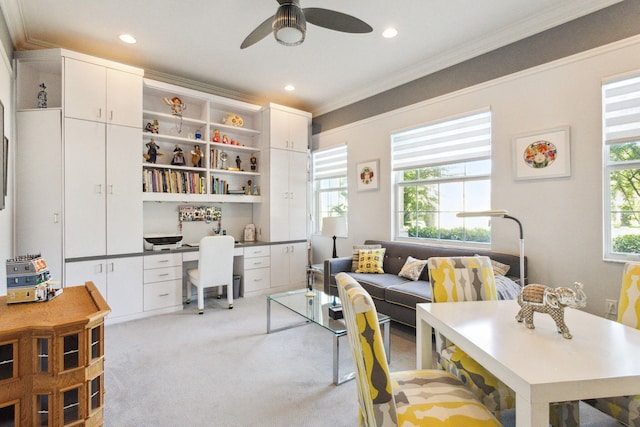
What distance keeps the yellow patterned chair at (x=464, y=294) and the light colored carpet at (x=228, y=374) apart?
44cm

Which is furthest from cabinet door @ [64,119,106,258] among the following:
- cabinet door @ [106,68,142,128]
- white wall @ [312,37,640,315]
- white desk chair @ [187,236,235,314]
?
white wall @ [312,37,640,315]

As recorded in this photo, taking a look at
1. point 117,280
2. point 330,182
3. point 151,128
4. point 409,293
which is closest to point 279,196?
point 330,182

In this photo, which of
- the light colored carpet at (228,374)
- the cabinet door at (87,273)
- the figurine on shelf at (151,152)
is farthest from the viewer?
the figurine on shelf at (151,152)

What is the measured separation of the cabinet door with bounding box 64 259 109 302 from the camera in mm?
3135

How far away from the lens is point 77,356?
1.39m

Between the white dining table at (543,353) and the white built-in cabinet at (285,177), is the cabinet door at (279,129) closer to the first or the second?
the white built-in cabinet at (285,177)

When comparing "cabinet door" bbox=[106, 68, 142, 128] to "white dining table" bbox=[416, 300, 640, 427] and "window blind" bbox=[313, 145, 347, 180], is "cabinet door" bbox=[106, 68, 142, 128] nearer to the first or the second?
"window blind" bbox=[313, 145, 347, 180]

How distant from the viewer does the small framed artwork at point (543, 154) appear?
8.89ft

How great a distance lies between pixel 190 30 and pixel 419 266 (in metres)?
3.40

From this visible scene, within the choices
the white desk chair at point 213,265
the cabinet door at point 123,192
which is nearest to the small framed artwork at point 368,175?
Result: the white desk chair at point 213,265

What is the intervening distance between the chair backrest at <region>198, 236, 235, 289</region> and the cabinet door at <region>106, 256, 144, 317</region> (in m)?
0.69

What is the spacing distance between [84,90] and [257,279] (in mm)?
3006

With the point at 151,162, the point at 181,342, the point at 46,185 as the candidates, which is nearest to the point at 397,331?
the point at 181,342

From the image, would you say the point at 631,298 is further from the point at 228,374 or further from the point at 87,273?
the point at 87,273
